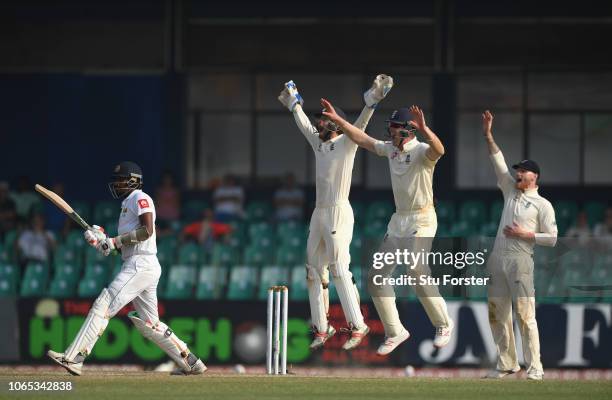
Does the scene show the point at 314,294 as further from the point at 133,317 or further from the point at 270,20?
the point at 270,20

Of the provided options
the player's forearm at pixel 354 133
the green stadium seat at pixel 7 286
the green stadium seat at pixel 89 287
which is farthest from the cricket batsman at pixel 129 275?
the green stadium seat at pixel 7 286

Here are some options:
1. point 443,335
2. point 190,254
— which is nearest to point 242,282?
point 190,254

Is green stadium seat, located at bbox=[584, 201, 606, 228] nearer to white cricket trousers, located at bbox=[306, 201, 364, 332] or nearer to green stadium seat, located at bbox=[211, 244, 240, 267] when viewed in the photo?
green stadium seat, located at bbox=[211, 244, 240, 267]

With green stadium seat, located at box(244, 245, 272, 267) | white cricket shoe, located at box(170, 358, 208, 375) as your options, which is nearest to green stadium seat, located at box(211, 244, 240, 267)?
green stadium seat, located at box(244, 245, 272, 267)

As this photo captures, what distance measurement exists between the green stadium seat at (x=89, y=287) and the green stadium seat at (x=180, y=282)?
0.90m

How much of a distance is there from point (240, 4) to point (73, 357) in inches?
451

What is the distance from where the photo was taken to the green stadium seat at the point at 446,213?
70.6ft

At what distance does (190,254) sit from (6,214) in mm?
3261

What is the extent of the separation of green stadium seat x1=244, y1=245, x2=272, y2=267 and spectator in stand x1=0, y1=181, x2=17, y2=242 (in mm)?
3798

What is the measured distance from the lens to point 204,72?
79.8ft

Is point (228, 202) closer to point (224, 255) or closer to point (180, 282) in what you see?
point (224, 255)

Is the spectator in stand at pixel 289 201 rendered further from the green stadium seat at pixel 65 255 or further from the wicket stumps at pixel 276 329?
the wicket stumps at pixel 276 329

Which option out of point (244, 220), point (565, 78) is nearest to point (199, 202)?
point (244, 220)

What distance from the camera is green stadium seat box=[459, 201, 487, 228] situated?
2181cm
